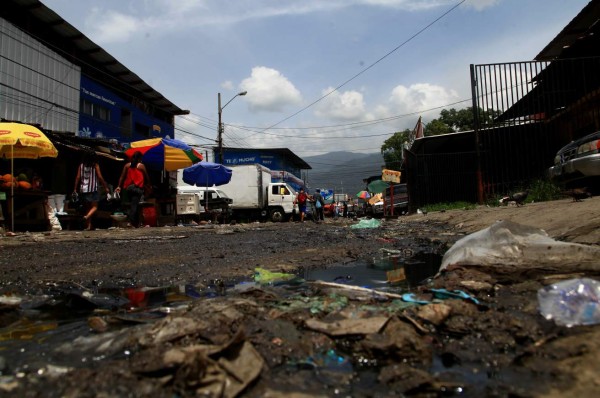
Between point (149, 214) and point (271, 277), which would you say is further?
point (149, 214)

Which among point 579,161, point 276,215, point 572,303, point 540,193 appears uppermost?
point 579,161

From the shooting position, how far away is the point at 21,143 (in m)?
7.48

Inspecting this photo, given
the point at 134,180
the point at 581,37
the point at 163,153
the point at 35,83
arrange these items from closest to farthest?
the point at 134,180 < the point at 163,153 < the point at 581,37 < the point at 35,83

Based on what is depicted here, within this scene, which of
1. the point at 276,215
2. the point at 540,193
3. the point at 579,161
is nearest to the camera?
the point at 579,161

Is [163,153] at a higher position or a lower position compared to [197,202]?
higher

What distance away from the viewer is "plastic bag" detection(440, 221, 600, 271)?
105 inches

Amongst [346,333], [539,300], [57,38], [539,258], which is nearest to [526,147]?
[539,258]

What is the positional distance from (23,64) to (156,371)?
16544 millimetres

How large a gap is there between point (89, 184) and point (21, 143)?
2.07 meters

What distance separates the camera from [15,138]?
7.41m

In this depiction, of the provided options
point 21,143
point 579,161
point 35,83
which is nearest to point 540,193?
point 579,161

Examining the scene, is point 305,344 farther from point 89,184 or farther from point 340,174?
point 340,174

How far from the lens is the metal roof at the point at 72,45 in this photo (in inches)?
558

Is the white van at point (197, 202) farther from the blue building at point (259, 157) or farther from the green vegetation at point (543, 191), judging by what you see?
the blue building at point (259, 157)
